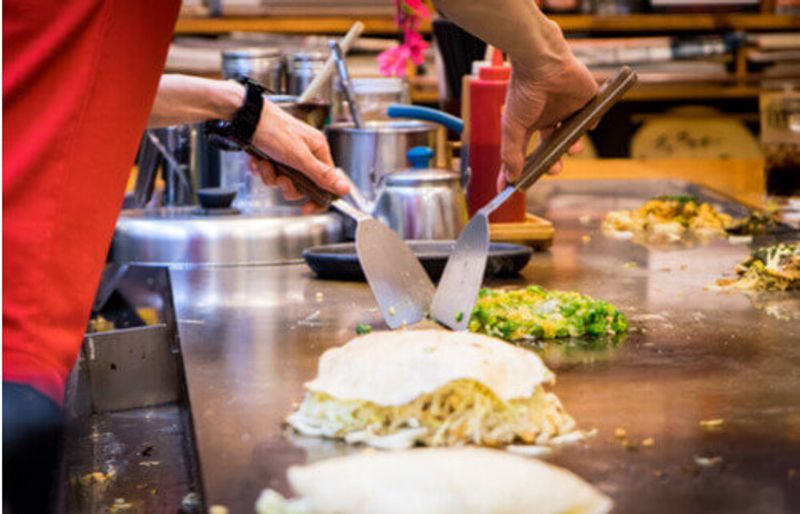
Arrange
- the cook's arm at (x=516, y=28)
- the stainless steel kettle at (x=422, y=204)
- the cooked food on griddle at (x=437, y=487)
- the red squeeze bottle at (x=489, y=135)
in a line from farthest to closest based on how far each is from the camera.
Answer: the red squeeze bottle at (x=489, y=135) < the stainless steel kettle at (x=422, y=204) < the cook's arm at (x=516, y=28) < the cooked food on griddle at (x=437, y=487)

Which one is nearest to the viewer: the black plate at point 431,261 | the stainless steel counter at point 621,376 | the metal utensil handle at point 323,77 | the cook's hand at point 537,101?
the stainless steel counter at point 621,376

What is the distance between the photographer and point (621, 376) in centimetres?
166

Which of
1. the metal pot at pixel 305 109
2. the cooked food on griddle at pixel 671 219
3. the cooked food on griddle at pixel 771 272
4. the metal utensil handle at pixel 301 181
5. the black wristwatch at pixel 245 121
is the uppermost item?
the black wristwatch at pixel 245 121

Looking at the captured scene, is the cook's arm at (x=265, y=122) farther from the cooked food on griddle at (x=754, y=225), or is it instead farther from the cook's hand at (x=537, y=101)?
the cooked food on griddle at (x=754, y=225)

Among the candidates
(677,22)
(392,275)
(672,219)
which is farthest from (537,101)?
(677,22)

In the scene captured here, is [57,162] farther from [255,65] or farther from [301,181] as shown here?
[255,65]

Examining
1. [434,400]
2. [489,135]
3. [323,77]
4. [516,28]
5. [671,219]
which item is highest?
[516,28]

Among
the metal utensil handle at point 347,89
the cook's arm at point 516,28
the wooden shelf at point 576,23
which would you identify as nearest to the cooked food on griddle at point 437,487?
the cook's arm at point 516,28

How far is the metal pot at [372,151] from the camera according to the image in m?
3.01

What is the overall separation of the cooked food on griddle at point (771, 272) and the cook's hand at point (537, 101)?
17.1 inches

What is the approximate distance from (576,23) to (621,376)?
475 centimetres

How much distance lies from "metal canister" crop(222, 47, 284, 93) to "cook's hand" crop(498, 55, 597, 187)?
4.37ft

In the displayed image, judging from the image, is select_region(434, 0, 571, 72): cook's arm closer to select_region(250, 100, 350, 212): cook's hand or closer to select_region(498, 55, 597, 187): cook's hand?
select_region(498, 55, 597, 187): cook's hand

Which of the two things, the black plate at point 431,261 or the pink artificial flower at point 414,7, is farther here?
the pink artificial flower at point 414,7
